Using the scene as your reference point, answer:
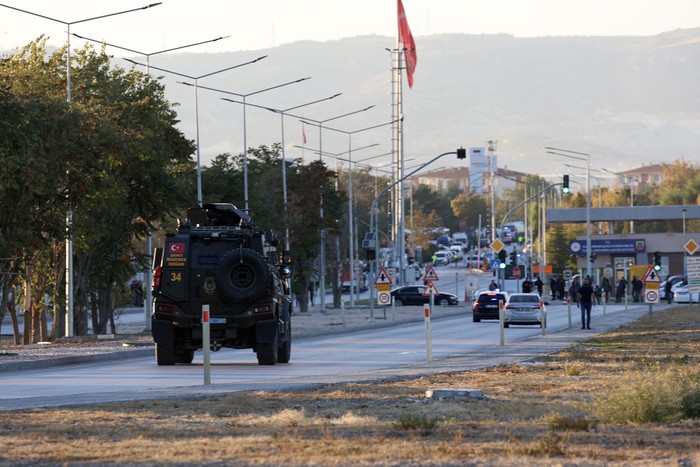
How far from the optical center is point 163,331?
97.5 feet

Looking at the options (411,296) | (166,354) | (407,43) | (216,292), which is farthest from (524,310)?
(407,43)

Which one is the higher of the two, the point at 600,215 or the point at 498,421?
the point at 600,215

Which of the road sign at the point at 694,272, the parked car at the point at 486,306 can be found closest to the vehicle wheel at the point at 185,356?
the road sign at the point at 694,272

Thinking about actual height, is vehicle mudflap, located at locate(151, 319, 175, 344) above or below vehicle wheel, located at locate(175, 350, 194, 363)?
above

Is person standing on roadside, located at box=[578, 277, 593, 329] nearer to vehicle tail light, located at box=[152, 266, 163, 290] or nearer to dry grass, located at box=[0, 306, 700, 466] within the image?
vehicle tail light, located at box=[152, 266, 163, 290]

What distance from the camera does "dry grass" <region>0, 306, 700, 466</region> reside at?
12.4 meters

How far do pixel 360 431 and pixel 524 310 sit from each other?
41.1 metres

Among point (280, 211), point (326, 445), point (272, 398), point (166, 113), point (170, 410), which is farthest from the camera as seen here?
point (280, 211)

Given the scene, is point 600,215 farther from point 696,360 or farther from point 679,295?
point 696,360

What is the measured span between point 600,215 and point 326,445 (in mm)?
110003

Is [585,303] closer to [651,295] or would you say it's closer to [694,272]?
[651,295]

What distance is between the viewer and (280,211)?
225ft

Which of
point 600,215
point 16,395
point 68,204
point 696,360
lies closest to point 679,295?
point 600,215

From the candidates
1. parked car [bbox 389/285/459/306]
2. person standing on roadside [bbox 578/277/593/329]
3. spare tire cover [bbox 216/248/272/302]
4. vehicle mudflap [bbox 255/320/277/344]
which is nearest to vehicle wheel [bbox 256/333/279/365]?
vehicle mudflap [bbox 255/320/277/344]
